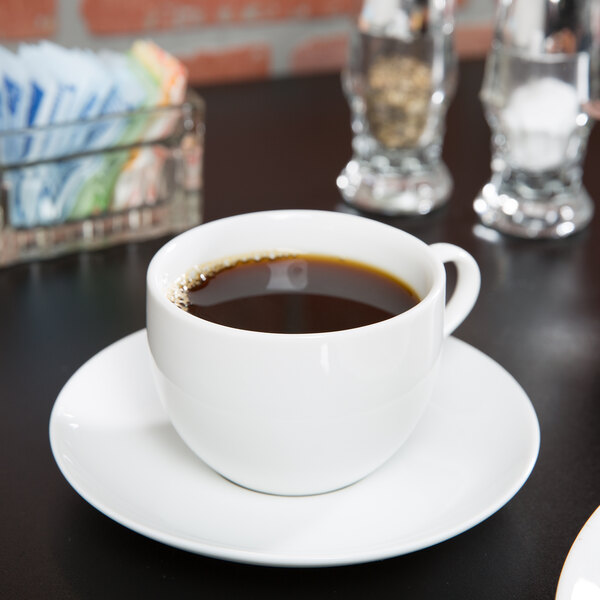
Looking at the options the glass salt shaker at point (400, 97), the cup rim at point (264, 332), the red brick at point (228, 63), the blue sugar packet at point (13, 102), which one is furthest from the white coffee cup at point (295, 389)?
the red brick at point (228, 63)

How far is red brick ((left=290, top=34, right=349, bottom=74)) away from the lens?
1346 mm

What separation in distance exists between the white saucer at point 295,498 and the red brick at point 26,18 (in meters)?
0.73

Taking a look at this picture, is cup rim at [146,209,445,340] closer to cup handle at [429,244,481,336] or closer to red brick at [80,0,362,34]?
cup handle at [429,244,481,336]

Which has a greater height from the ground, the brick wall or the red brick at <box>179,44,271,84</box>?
the brick wall

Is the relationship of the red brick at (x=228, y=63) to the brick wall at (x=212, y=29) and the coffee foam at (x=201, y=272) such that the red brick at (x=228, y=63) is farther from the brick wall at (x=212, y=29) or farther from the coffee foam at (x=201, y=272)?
the coffee foam at (x=201, y=272)

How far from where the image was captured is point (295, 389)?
400 mm

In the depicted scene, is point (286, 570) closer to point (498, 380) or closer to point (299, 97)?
point (498, 380)

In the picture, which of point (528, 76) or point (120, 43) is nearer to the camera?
point (528, 76)

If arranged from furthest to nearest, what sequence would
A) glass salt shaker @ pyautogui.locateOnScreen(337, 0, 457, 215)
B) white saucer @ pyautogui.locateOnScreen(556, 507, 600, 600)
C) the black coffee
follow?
glass salt shaker @ pyautogui.locateOnScreen(337, 0, 457, 215)
the black coffee
white saucer @ pyautogui.locateOnScreen(556, 507, 600, 600)

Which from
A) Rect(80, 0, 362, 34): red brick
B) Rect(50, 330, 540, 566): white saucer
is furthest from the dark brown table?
Rect(80, 0, 362, 34): red brick

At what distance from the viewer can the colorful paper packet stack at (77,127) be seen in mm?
670

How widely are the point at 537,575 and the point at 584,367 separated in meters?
0.20

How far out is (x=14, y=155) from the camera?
2.19 feet

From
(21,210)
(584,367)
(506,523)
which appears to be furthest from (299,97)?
(506,523)
